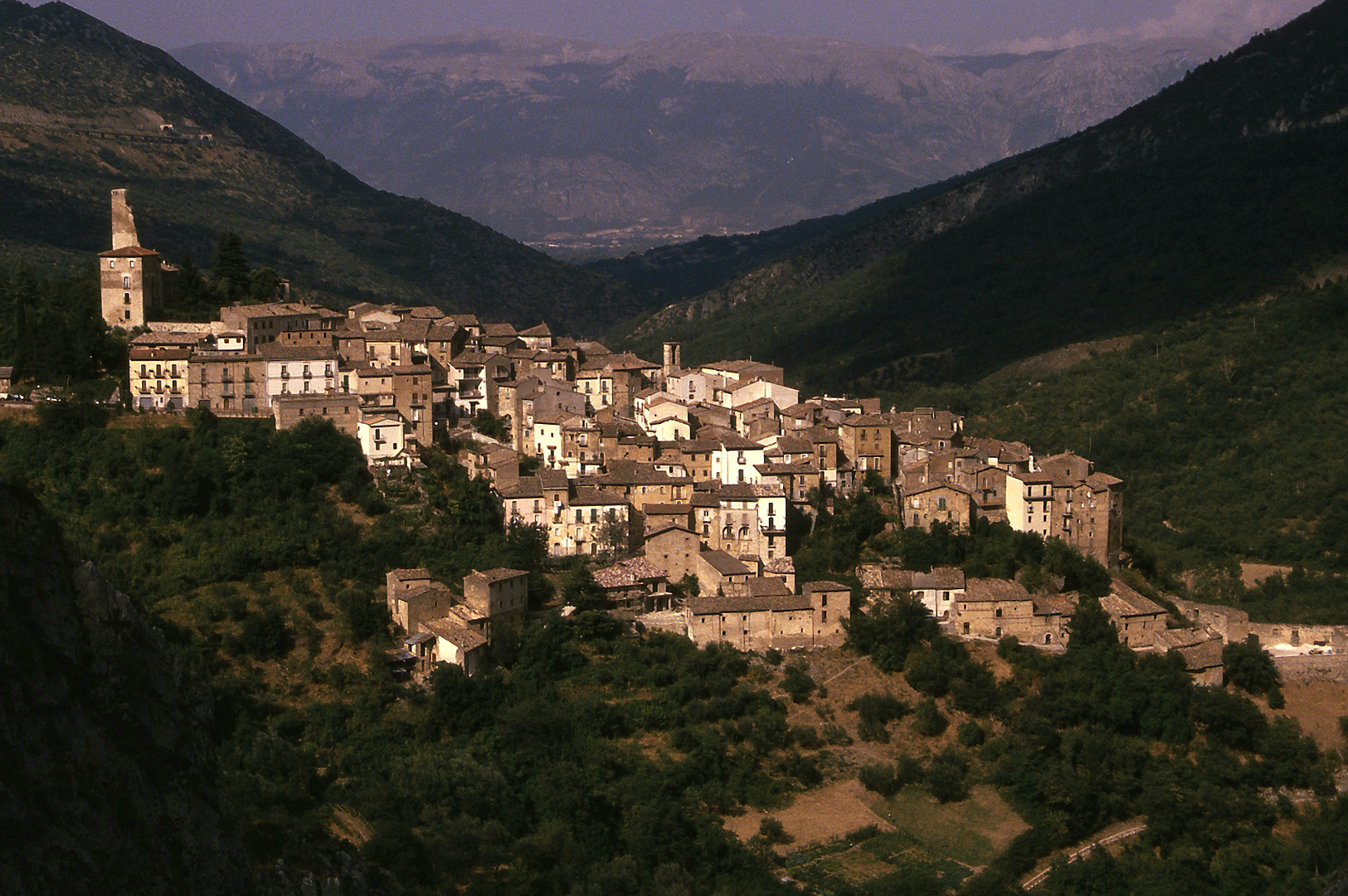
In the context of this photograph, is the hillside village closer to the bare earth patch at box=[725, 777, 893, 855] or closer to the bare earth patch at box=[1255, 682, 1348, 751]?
the bare earth patch at box=[1255, 682, 1348, 751]

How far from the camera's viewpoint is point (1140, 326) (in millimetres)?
88750

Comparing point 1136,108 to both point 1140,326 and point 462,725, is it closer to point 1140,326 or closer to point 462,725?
point 1140,326

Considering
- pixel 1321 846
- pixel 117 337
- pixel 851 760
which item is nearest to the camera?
pixel 1321 846

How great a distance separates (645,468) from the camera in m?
42.8

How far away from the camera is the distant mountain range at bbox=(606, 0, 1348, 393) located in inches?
3720

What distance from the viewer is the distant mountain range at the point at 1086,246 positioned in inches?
3720

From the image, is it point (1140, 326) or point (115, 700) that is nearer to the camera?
point (115, 700)

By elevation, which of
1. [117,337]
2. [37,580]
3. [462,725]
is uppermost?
[117,337]

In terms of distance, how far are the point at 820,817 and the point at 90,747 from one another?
21818mm

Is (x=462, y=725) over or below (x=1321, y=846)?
over

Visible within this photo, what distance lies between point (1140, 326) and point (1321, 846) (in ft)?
194

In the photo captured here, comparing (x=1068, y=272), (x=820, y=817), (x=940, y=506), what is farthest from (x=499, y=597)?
(x=1068, y=272)

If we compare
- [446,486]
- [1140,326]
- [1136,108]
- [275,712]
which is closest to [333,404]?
[446,486]

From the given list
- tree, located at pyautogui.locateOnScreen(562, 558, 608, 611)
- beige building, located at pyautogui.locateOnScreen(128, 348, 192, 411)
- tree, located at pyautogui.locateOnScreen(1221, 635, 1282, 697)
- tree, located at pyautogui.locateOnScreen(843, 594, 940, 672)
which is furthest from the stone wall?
beige building, located at pyautogui.locateOnScreen(128, 348, 192, 411)
